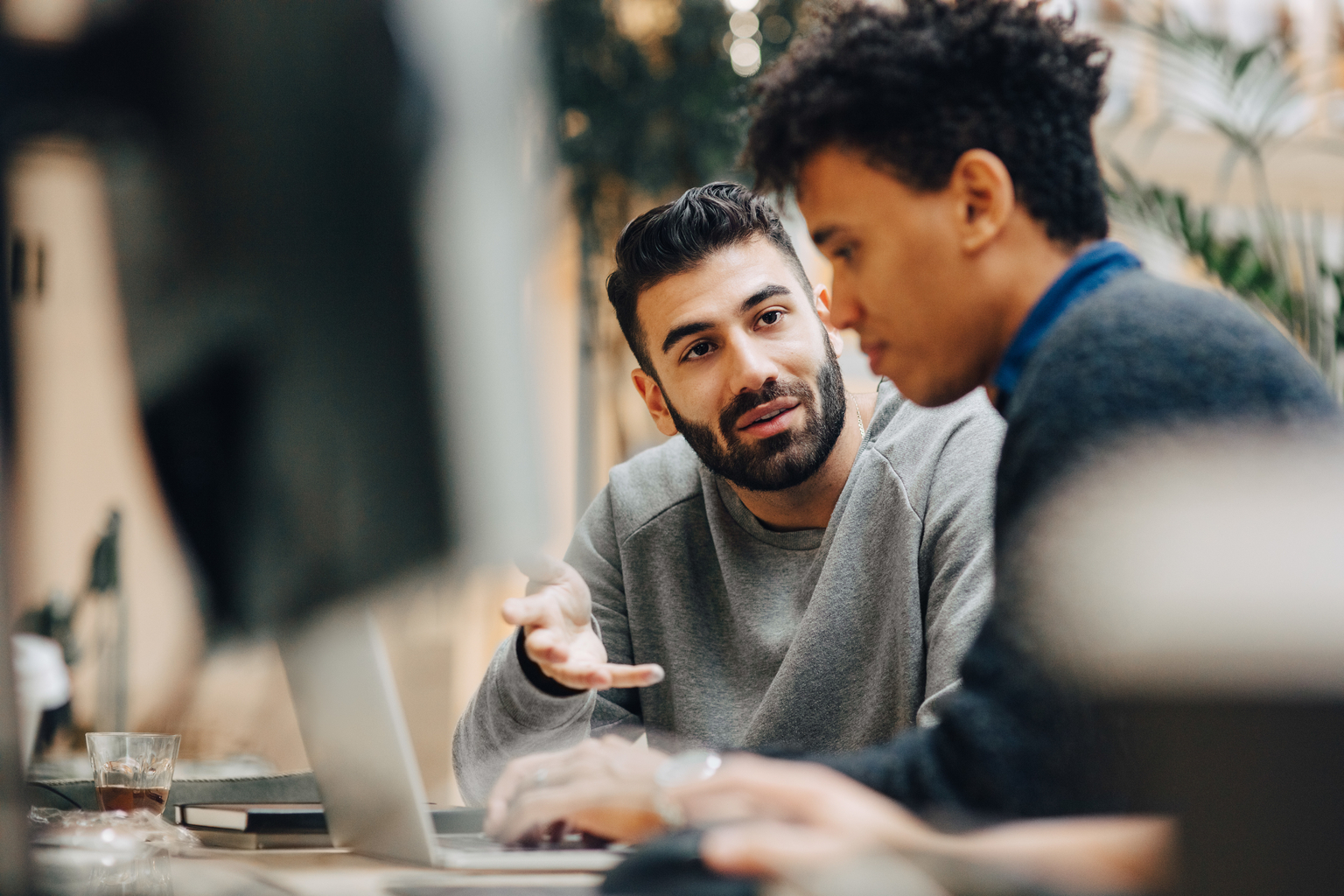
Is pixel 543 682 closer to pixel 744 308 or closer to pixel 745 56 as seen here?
pixel 744 308

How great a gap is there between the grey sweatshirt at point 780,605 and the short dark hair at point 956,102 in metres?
0.42

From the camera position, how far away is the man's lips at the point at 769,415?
1426mm

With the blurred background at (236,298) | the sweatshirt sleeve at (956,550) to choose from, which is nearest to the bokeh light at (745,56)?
the sweatshirt sleeve at (956,550)

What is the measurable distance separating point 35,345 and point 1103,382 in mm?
527

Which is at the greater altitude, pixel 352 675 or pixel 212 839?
pixel 352 675

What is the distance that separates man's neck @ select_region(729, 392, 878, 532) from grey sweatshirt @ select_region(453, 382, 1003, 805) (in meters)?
0.02

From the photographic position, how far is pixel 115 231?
0.36 metres

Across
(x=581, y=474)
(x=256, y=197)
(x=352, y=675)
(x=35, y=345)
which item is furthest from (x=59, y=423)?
(x=581, y=474)

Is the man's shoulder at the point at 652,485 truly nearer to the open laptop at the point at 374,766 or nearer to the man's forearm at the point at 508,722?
the man's forearm at the point at 508,722

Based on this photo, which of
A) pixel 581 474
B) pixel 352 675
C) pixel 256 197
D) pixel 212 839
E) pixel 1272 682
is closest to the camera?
pixel 256 197

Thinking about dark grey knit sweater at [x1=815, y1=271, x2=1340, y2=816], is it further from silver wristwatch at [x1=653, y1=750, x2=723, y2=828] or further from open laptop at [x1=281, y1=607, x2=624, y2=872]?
open laptop at [x1=281, y1=607, x2=624, y2=872]

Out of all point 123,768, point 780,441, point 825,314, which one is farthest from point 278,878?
point 825,314

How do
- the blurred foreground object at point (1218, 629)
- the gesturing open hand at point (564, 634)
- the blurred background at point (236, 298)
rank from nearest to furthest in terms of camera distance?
1. the blurred background at point (236, 298)
2. the blurred foreground object at point (1218, 629)
3. the gesturing open hand at point (564, 634)

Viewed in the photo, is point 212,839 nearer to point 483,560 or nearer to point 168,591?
point 168,591
